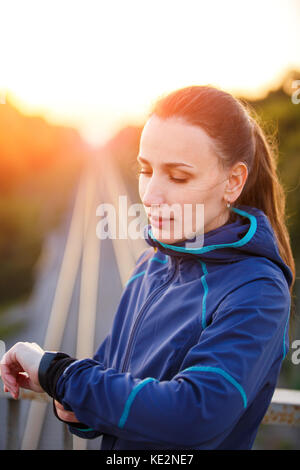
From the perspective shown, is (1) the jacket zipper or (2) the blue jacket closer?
(2) the blue jacket

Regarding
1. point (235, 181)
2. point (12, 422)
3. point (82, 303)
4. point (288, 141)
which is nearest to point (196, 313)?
point (235, 181)

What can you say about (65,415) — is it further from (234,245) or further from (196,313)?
(234,245)

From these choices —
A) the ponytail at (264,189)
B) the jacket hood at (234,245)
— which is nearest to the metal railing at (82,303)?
the ponytail at (264,189)

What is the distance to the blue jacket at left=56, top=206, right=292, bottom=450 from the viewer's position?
144cm

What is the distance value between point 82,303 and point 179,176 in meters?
9.93

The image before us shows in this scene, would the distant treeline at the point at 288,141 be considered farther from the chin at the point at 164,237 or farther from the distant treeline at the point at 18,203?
the chin at the point at 164,237

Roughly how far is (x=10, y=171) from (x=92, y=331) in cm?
311

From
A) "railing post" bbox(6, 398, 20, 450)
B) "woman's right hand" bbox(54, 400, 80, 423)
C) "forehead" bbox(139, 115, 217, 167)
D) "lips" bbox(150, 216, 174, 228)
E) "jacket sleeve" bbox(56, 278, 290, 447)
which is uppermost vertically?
"forehead" bbox(139, 115, 217, 167)

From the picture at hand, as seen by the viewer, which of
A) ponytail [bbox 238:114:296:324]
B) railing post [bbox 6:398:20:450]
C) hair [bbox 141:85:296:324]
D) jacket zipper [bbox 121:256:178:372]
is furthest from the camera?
railing post [bbox 6:398:20:450]

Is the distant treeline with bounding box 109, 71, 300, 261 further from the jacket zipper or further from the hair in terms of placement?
the jacket zipper

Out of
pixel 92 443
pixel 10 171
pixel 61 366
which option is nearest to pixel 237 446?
pixel 61 366

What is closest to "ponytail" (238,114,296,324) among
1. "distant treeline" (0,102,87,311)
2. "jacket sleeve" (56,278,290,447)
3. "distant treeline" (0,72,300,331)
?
"jacket sleeve" (56,278,290,447)

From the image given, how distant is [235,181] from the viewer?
72.5 inches

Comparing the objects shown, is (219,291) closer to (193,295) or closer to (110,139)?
(193,295)
